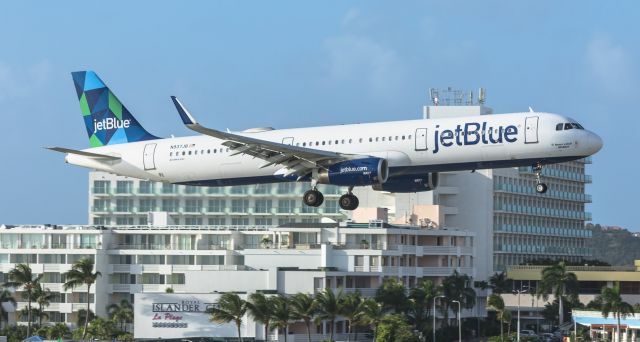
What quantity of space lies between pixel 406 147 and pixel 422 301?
5520cm

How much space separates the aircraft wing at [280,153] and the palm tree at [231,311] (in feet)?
86.9

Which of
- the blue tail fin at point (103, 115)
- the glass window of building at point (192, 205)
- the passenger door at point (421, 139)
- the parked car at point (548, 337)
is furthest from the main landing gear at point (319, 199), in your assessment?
the glass window of building at point (192, 205)

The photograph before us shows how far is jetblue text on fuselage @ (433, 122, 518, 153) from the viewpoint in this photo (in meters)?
84.9

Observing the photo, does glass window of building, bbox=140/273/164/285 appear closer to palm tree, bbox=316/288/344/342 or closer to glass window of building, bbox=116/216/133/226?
palm tree, bbox=316/288/344/342

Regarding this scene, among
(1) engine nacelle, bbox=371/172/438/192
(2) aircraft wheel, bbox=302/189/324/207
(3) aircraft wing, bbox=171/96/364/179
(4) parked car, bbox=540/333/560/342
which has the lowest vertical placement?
(4) parked car, bbox=540/333/560/342

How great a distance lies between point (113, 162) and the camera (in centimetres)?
9844

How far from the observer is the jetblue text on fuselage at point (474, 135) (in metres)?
84.9

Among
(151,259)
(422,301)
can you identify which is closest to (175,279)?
(151,259)

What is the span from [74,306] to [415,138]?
7301 cm

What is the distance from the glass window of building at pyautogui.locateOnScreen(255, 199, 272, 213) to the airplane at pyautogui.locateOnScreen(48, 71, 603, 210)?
90.3 m

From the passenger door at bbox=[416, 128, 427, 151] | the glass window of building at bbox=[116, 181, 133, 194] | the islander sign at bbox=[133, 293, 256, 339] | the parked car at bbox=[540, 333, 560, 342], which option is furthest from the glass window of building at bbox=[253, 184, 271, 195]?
the passenger door at bbox=[416, 128, 427, 151]

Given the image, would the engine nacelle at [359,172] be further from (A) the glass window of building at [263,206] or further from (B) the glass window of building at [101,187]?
(B) the glass window of building at [101,187]

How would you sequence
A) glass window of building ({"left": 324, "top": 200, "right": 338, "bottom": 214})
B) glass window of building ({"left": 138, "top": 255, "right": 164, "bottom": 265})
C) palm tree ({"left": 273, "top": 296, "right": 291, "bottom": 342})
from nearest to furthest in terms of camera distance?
palm tree ({"left": 273, "top": 296, "right": 291, "bottom": 342}) < glass window of building ({"left": 138, "top": 255, "right": 164, "bottom": 265}) < glass window of building ({"left": 324, "top": 200, "right": 338, "bottom": 214})

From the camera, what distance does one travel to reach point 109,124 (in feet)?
337
